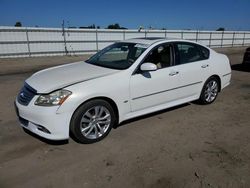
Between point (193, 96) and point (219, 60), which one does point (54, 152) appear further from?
point (219, 60)

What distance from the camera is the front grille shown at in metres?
3.37

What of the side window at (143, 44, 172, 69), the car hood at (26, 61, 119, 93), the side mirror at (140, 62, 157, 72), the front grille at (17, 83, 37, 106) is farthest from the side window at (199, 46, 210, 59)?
the front grille at (17, 83, 37, 106)

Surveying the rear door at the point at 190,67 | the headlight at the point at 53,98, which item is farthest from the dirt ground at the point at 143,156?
the headlight at the point at 53,98

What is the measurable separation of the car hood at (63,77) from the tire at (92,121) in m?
0.44

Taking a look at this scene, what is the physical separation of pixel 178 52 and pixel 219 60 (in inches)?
56.5

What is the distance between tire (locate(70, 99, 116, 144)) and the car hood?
0.44 metres

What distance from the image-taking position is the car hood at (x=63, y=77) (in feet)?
11.0

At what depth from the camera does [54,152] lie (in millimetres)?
Answer: 3342

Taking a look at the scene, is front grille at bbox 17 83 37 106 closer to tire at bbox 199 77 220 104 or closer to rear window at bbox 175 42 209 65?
rear window at bbox 175 42 209 65

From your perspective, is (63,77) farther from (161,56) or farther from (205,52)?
(205,52)

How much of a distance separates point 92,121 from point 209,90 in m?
3.13

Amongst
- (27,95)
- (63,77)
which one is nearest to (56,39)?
(63,77)

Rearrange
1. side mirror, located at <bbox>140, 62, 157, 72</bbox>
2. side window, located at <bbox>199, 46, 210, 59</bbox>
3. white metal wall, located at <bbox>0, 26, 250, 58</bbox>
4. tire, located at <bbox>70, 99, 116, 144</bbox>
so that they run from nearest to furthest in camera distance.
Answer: tire, located at <bbox>70, 99, 116, 144</bbox> < side mirror, located at <bbox>140, 62, 157, 72</bbox> < side window, located at <bbox>199, 46, 210, 59</bbox> < white metal wall, located at <bbox>0, 26, 250, 58</bbox>

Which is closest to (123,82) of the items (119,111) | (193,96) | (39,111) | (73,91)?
(119,111)
